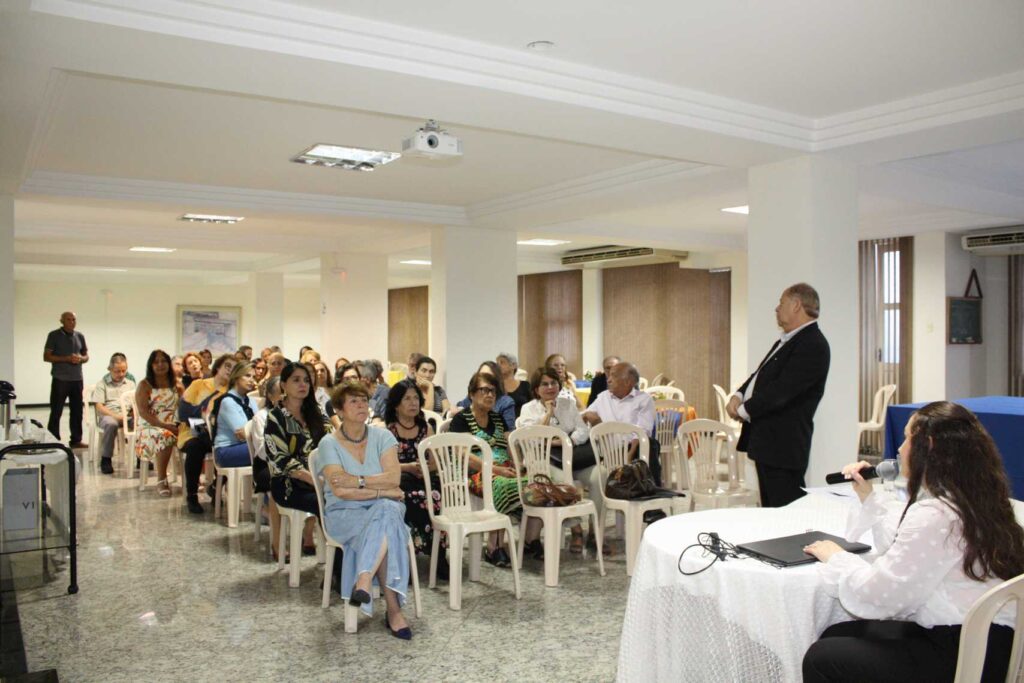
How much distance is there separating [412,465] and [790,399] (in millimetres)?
2013

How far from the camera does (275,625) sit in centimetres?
393

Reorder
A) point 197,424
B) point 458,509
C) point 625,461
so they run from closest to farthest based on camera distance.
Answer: point 458,509 → point 625,461 → point 197,424

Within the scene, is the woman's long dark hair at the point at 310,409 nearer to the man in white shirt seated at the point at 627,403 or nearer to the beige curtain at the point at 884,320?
the man in white shirt seated at the point at 627,403

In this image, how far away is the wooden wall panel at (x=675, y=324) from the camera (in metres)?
11.7

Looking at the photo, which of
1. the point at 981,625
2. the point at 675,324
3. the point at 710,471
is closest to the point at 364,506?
the point at 710,471

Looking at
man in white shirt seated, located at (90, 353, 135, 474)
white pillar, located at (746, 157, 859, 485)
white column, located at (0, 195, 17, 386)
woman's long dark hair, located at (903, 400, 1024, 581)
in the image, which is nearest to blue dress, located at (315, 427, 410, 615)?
woman's long dark hair, located at (903, 400, 1024, 581)

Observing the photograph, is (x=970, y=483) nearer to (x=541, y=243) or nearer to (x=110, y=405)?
(x=110, y=405)

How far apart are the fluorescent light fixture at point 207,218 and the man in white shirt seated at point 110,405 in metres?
1.58

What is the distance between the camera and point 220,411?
5.84 meters

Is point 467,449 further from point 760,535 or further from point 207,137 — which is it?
point 207,137

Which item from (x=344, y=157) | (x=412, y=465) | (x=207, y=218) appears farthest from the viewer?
(x=207, y=218)

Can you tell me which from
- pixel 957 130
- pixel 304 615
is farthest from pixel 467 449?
pixel 957 130

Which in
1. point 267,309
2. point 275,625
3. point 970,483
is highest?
point 267,309

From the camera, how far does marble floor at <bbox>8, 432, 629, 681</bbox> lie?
3.42 meters
